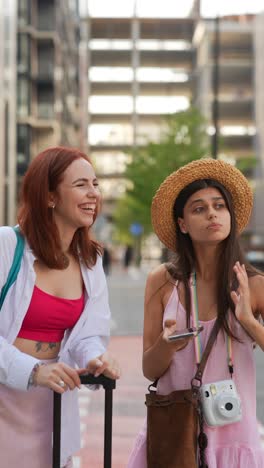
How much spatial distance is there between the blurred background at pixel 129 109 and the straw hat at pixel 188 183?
5.00ft

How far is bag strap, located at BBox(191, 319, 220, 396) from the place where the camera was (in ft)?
9.14

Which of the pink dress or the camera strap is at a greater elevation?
the camera strap

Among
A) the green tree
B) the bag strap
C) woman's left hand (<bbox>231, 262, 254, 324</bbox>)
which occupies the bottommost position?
the bag strap

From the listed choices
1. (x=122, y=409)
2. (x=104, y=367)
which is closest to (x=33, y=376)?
(x=104, y=367)

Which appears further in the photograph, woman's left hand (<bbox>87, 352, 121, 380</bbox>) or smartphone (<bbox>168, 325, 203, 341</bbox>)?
smartphone (<bbox>168, 325, 203, 341</bbox>)

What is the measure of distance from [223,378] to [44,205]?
29.1 inches

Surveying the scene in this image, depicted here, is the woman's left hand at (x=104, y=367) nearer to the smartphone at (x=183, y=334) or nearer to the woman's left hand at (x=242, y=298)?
the smartphone at (x=183, y=334)

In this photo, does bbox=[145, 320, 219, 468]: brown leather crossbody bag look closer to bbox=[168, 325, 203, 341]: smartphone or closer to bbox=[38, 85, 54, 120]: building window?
bbox=[168, 325, 203, 341]: smartphone

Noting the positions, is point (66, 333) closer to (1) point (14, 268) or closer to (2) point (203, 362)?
(1) point (14, 268)

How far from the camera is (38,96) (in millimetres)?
61719

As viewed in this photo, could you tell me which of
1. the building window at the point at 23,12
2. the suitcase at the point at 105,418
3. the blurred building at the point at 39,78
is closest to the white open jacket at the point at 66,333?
the suitcase at the point at 105,418

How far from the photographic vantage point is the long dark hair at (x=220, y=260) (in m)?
2.88

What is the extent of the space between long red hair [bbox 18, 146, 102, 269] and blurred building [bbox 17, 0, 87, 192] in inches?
2105

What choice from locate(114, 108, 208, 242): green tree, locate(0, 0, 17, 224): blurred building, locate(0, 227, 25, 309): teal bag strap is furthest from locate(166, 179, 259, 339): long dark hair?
locate(114, 108, 208, 242): green tree
